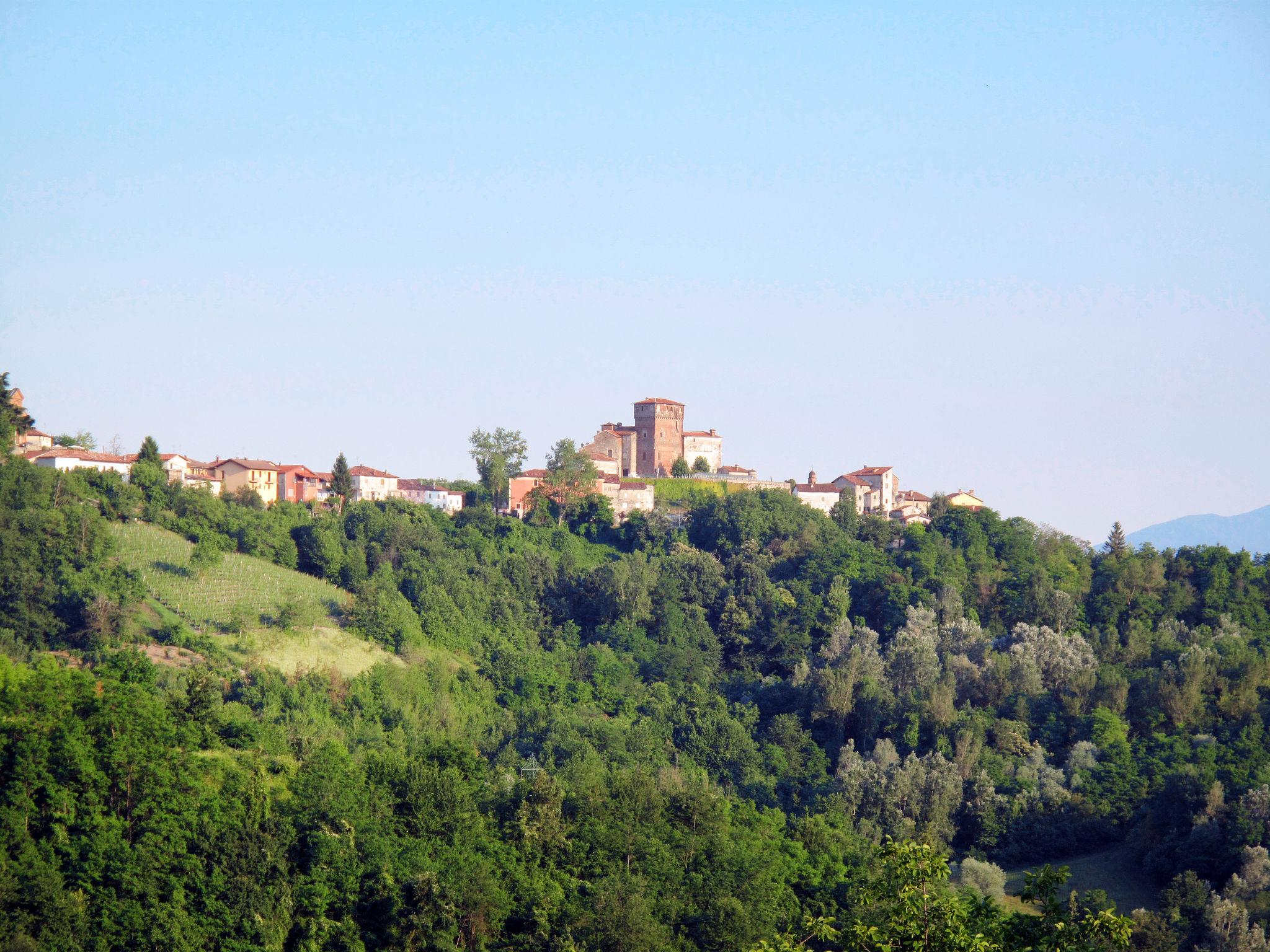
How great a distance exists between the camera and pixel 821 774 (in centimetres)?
4838

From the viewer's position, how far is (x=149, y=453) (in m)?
59.0

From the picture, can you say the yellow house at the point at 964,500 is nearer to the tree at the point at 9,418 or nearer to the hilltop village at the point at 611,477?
the hilltop village at the point at 611,477

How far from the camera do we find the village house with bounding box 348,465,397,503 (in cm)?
6694

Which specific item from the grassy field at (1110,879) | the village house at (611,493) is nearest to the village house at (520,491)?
the village house at (611,493)

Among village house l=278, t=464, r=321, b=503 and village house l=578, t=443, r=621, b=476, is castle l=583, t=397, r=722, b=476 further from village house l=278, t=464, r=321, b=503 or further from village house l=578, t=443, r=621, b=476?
village house l=278, t=464, r=321, b=503

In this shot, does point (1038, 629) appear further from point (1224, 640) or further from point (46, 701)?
point (46, 701)

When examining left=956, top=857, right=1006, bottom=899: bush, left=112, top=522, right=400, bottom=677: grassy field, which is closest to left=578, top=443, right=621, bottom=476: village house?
left=112, top=522, right=400, bottom=677: grassy field

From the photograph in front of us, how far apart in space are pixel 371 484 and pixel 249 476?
21.3 feet

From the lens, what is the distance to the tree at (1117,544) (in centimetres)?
6247

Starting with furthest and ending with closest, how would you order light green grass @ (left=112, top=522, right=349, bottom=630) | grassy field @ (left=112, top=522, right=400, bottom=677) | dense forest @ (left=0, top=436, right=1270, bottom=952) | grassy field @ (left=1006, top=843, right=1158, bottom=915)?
light green grass @ (left=112, top=522, right=349, bottom=630), grassy field @ (left=112, top=522, right=400, bottom=677), grassy field @ (left=1006, top=843, right=1158, bottom=915), dense forest @ (left=0, top=436, right=1270, bottom=952)

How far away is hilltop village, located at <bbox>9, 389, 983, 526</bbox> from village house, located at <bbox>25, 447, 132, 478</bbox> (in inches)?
1.6

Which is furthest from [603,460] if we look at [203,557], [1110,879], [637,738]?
[1110,879]

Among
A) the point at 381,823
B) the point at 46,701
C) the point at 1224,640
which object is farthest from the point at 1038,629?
the point at 46,701

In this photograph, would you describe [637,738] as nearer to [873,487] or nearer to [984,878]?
[984,878]
